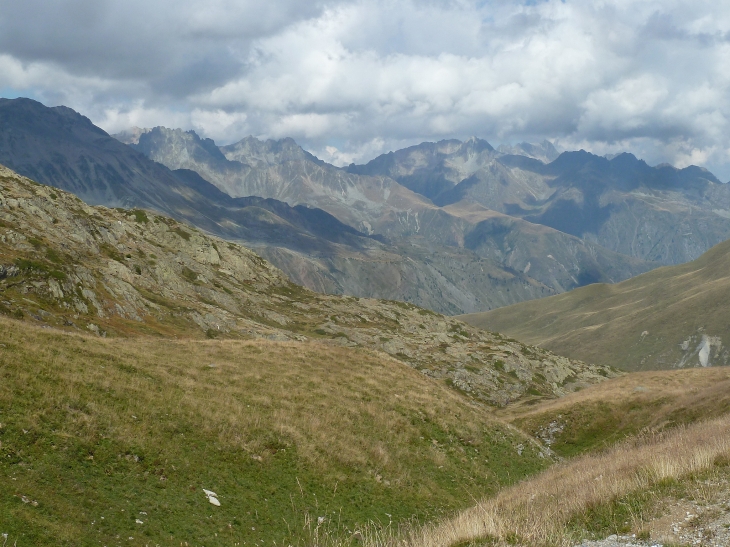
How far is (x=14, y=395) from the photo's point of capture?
2055cm

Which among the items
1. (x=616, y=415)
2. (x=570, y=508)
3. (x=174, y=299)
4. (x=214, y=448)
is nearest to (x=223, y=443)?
(x=214, y=448)

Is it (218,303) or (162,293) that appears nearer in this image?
(162,293)

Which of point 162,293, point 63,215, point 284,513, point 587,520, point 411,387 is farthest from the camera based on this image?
point 63,215

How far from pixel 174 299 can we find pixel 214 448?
327ft

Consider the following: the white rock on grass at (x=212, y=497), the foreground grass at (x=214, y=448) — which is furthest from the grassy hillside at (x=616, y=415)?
the white rock on grass at (x=212, y=497)

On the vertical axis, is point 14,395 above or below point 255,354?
above

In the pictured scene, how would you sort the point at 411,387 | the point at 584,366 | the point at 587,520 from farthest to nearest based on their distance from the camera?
1. the point at 584,366
2. the point at 411,387
3. the point at 587,520

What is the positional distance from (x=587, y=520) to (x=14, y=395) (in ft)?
69.7

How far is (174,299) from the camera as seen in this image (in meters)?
115

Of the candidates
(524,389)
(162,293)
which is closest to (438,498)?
(524,389)

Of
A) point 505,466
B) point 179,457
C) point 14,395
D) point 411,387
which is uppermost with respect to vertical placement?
point 14,395

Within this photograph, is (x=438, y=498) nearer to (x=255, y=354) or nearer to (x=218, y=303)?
(x=255, y=354)

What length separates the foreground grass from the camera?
16.9m

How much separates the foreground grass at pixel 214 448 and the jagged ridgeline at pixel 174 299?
41.6 metres
